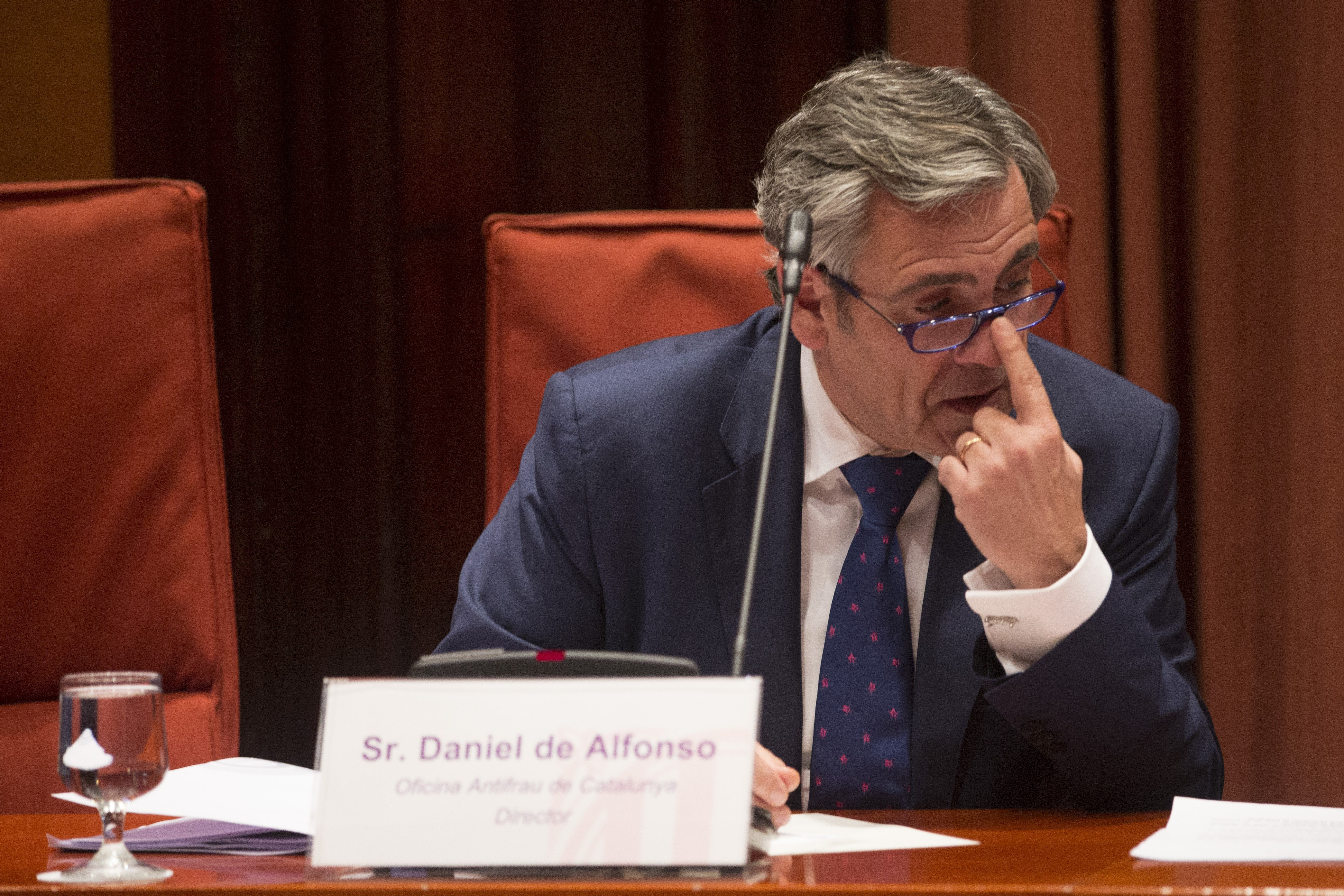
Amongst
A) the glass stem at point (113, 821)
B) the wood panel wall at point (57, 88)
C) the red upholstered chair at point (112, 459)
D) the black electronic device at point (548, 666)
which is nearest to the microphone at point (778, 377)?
the black electronic device at point (548, 666)

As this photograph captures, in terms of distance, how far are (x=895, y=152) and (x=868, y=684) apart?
0.49 metres

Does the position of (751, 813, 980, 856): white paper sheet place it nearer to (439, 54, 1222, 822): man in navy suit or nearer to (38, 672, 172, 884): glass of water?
(439, 54, 1222, 822): man in navy suit

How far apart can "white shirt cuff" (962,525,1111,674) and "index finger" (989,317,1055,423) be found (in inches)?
4.4

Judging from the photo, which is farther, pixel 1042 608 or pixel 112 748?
pixel 1042 608

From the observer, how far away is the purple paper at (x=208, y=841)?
0.89 metres

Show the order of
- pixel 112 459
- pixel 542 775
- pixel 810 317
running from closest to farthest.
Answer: pixel 542 775 < pixel 810 317 < pixel 112 459

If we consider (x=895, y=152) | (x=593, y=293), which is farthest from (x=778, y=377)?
(x=593, y=293)

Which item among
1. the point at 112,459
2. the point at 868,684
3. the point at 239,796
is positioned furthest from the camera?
the point at 112,459

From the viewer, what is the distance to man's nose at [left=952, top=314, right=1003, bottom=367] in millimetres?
1175

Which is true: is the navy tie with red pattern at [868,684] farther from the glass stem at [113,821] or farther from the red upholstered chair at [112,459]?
the red upholstered chair at [112,459]

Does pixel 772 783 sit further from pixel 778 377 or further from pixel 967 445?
pixel 967 445

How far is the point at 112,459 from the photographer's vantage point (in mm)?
1518

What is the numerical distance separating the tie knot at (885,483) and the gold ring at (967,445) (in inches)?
5.2

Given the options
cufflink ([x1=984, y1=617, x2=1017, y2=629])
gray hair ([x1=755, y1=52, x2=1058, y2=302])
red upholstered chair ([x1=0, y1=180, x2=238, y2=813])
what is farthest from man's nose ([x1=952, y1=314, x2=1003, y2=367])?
red upholstered chair ([x1=0, y1=180, x2=238, y2=813])
